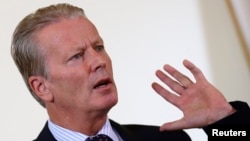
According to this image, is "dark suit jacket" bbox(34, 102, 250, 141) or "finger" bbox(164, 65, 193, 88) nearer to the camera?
"dark suit jacket" bbox(34, 102, 250, 141)

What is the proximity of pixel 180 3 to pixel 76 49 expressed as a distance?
28.6 inches

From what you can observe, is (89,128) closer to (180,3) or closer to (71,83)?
(71,83)

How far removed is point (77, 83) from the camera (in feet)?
3.67

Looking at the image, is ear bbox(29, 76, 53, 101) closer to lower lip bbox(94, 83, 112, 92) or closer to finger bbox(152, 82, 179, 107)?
lower lip bbox(94, 83, 112, 92)

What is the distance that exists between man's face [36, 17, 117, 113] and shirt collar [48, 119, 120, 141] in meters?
0.06

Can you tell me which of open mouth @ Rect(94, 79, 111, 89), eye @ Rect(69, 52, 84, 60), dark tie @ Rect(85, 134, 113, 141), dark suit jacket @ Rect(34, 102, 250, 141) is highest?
eye @ Rect(69, 52, 84, 60)

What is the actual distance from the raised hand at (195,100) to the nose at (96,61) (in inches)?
7.4

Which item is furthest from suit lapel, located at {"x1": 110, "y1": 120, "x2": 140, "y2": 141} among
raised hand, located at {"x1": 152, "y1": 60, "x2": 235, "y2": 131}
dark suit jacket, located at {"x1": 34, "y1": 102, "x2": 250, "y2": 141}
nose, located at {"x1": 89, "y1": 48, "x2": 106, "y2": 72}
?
nose, located at {"x1": 89, "y1": 48, "x2": 106, "y2": 72}

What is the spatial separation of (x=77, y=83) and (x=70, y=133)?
0.47 ft

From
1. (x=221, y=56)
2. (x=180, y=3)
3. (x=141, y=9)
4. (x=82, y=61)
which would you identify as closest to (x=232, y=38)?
(x=221, y=56)

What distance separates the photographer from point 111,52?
5.51 feet

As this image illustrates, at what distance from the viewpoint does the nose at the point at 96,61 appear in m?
1.12

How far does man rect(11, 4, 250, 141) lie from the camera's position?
112cm

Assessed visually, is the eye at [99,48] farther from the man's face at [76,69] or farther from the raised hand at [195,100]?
the raised hand at [195,100]
